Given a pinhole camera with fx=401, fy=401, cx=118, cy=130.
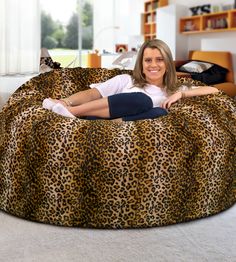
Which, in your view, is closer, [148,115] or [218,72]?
[148,115]

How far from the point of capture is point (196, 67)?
5.35 metres

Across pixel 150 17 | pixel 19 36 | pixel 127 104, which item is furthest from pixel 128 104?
pixel 150 17

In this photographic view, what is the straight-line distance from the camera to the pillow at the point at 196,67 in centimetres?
531

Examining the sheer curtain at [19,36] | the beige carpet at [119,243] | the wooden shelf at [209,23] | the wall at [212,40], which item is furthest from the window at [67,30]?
the beige carpet at [119,243]

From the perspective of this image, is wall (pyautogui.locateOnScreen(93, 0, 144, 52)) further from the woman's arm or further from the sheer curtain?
the woman's arm

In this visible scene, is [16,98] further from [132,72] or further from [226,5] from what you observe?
[226,5]

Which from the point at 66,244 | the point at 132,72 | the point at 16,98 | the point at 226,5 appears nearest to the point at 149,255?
the point at 66,244

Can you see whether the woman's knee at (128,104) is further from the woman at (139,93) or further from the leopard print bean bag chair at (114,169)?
the leopard print bean bag chair at (114,169)

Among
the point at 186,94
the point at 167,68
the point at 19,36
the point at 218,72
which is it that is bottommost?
the point at 186,94

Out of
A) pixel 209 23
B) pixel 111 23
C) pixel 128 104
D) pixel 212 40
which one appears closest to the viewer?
pixel 128 104

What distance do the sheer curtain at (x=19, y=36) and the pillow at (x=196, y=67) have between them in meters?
2.03

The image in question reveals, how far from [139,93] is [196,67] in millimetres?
3371

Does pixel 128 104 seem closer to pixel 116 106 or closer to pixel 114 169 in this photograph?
pixel 116 106

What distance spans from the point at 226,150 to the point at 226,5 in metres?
4.25
